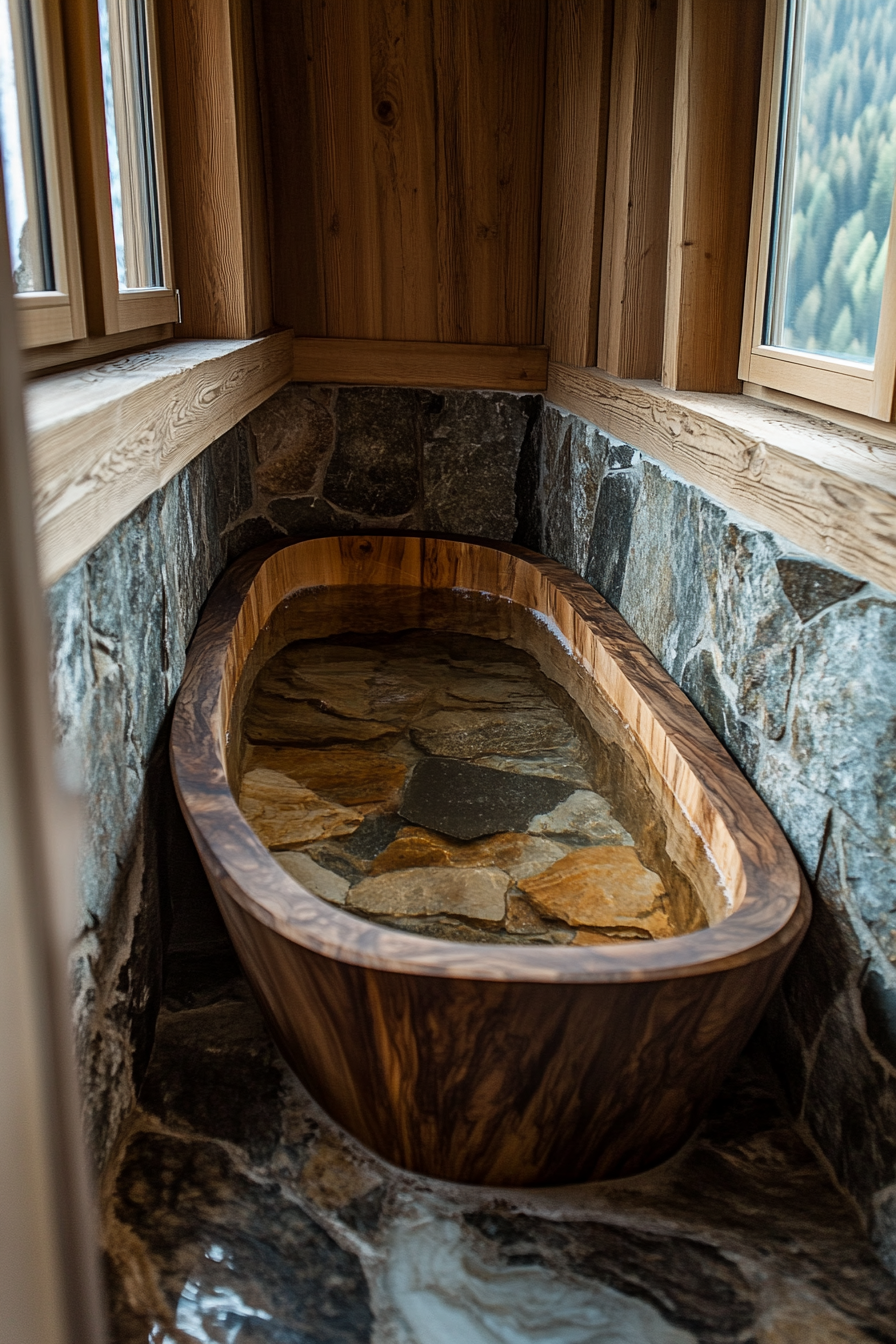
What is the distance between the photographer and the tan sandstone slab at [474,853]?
6.52 ft

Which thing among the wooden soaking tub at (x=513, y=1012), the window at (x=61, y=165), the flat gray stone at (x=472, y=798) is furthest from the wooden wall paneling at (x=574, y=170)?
the wooden soaking tub at (x=513, y=1012)

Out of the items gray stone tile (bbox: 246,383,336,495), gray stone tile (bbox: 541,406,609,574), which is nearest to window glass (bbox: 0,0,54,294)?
gray stone tile (bbox: 541,406,609,574)

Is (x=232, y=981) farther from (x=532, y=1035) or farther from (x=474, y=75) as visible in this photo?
(x=474, y=75)

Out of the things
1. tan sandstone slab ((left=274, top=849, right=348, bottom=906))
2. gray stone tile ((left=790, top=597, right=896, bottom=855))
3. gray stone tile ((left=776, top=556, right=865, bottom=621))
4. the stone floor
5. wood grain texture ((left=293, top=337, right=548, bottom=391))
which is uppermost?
wood grain texture ((left=293, top=337, right=548, bottom=391))

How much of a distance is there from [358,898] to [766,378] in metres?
1.59

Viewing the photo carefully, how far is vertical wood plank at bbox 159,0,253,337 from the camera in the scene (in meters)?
2.93

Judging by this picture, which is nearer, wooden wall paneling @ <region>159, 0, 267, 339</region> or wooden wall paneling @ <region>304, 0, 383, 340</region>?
wooden wall paneling @ <region>159, 0, 267, 339</region>

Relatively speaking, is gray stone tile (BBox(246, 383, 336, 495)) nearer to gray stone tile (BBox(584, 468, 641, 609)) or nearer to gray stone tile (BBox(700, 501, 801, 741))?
gray stone tile (BBox(584, 468, 641, 609))

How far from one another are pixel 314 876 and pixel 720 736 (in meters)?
0.87

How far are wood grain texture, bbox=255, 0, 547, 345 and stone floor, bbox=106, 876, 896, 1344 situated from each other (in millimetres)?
3287

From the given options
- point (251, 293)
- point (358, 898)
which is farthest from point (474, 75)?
point (358, 898)

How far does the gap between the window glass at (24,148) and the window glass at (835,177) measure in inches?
61.0

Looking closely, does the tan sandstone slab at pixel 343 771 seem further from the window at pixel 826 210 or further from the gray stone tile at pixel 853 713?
the window at pixel 826 210

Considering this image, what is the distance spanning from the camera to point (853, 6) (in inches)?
76.6
